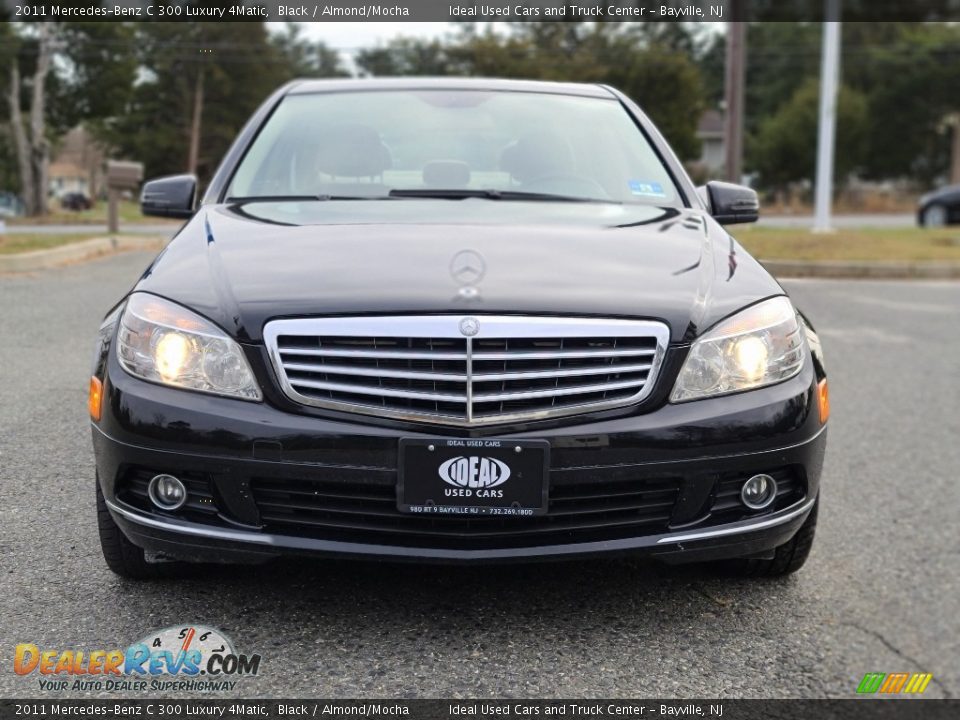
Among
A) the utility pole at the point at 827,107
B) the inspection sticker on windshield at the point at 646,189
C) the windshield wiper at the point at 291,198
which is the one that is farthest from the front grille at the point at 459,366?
the utility pole at the point at 827,107

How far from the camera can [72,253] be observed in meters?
10.7

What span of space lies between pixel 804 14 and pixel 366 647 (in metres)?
59.3


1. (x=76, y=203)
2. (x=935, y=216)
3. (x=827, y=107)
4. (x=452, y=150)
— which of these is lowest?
(x=76, y=203)

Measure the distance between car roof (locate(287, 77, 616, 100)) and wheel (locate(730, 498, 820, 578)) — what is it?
214 cm

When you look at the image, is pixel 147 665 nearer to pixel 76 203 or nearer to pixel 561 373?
pixel 561 373

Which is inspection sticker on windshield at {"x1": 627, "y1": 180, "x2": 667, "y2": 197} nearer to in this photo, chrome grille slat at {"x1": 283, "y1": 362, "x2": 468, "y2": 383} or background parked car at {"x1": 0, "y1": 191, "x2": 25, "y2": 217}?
chrome grille slat at {"x1": 283, "y1": 362, "x2": 468, "y2": 383}

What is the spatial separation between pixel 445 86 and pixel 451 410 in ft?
7.10

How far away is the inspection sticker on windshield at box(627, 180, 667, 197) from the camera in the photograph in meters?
3.54

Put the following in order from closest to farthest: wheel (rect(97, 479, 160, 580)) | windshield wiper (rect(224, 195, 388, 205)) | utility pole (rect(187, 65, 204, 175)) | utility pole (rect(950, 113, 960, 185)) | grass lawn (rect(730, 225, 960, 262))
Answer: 1. wheel (rect(97, 479, 160, 580))
2. windshield wiper (rect(224, 195, 388, 205))
3. grass lawn (rect(730, 225, 960, 262))
4. utility pole (rect(950, 113, 960, 185))
5. utility pole (rect(187, 65, 204, 175))

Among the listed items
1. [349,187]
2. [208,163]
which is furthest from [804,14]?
[349,187]

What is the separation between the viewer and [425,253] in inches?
104

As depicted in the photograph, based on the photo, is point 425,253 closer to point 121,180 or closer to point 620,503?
point 620,503

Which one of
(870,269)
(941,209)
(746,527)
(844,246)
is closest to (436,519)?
(746,527)

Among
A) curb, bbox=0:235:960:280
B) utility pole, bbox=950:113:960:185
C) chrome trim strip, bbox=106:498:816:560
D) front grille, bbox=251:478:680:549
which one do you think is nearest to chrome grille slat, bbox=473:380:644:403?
front grille, bbox=251:478:680:549
